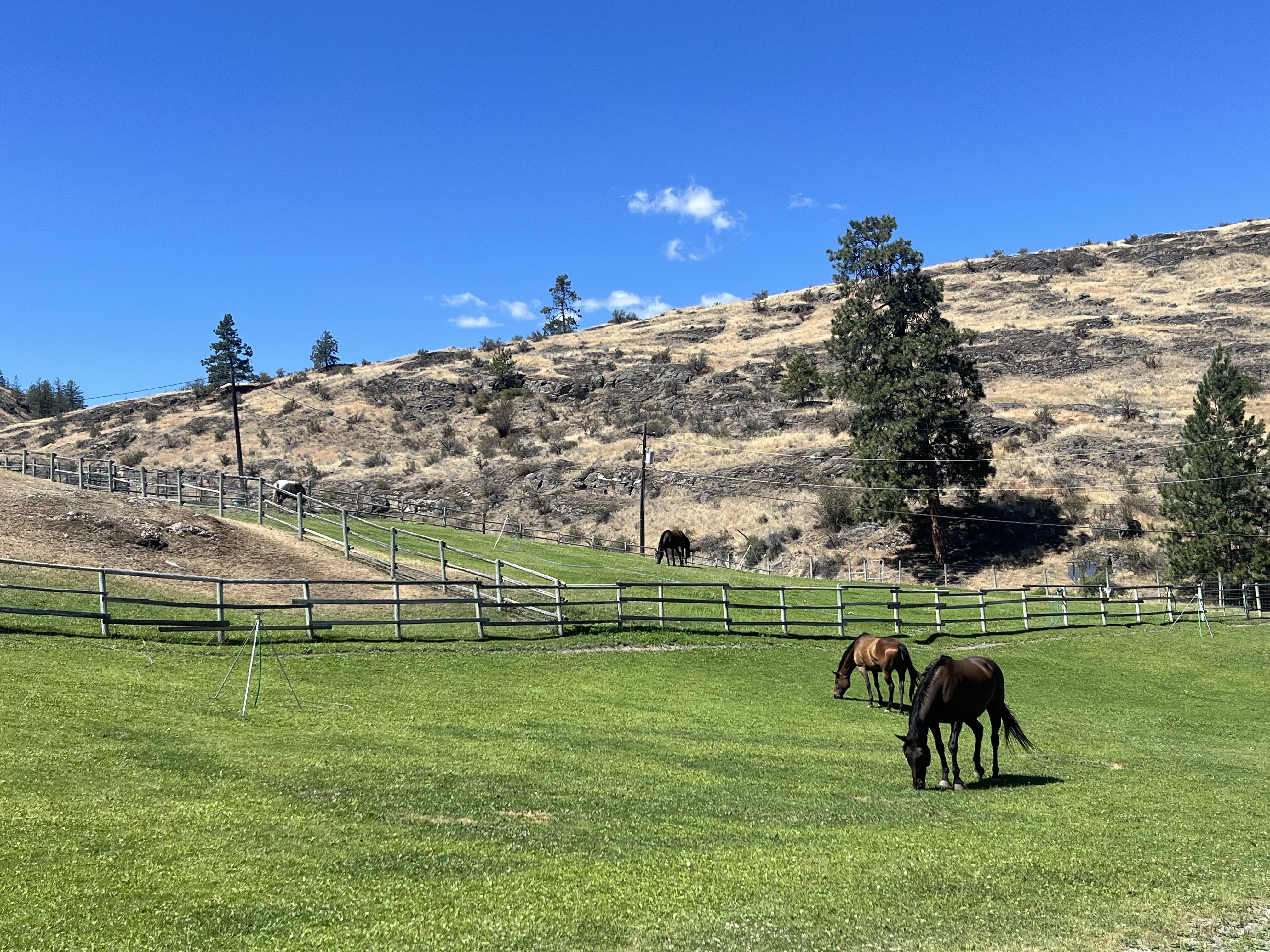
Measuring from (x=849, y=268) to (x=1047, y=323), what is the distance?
37.0 m

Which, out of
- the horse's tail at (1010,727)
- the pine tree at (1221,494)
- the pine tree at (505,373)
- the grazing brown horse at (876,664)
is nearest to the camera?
the horse's tail at (1010,727)

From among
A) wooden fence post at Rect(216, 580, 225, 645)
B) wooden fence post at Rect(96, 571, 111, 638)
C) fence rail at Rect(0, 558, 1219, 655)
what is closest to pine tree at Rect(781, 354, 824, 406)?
fence rail at Rect(0, 558, 1219, 655)

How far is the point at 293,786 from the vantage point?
934cm

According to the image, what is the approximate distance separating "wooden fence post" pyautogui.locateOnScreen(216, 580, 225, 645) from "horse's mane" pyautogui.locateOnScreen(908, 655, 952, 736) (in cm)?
1410

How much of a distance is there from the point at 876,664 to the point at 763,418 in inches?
2344

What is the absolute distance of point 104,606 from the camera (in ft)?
59.5

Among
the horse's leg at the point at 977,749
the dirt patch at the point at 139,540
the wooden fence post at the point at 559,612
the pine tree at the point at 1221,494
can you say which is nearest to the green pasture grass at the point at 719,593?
the wooden fence post at the point at 559,612

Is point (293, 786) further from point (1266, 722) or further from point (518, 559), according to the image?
point (518, 559)

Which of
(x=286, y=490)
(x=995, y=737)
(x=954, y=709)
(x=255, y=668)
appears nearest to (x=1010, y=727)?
(x=995, y=737)

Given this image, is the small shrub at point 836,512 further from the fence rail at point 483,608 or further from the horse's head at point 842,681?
the horse's head at point 842,681

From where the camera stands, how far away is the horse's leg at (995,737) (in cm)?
1223

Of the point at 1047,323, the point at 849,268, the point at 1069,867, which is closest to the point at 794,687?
the point at 1069,867

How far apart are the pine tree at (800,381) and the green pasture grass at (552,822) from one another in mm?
61125

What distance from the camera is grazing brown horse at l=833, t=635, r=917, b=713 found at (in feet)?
61.1
